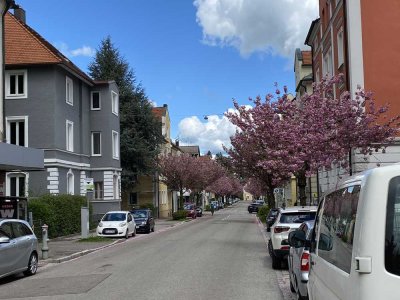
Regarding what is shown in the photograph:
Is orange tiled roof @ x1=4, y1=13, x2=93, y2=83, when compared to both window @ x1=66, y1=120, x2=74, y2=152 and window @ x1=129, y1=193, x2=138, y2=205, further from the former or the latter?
window @ x1=129, y1=193, x2=138, y2=205

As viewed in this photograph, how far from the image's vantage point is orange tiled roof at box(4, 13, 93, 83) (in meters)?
34.1

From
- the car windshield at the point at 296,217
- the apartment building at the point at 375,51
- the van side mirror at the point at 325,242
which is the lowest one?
the car windshield at the point at 296,217

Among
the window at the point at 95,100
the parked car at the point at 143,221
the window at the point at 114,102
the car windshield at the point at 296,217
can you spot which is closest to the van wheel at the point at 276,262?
the car windshield at the point at 296,217

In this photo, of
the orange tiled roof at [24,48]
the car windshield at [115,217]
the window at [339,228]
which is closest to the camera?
the window at [339,228]

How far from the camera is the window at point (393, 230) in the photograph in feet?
10.5

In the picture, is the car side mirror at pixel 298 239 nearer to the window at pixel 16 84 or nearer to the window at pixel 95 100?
the window at pixel 16 84

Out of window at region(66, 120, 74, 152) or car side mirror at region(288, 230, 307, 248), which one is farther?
window at region(66, 120, 74, 152)

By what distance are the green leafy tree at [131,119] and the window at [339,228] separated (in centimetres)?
4773

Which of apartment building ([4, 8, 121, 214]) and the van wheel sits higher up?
apartment building ([4, 8, 121, 214])

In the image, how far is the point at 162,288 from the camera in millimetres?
10906

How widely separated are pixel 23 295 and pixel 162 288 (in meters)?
2.80

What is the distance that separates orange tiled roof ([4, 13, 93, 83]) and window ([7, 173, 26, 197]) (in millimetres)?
7232

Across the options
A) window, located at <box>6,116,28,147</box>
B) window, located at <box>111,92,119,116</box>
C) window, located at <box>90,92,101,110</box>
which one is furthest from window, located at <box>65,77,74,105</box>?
window, located at <box>111,92,119,116</box>

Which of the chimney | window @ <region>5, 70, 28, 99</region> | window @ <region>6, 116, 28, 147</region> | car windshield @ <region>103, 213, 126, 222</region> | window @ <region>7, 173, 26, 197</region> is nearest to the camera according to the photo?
car windshield @ <region>103, 213, 126, 222</region>
